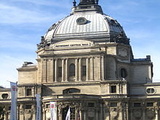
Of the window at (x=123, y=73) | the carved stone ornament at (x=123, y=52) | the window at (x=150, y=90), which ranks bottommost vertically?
the window at (x=150, y=90)

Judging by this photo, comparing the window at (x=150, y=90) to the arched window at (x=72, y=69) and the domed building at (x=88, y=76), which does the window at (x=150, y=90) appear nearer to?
the domed building at (x=88, y=76)

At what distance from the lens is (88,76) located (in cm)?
11450

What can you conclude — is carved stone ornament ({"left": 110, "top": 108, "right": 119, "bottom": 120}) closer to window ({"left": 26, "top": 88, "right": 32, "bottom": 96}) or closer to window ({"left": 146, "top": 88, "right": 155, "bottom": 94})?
window ({"left": 146, "top": 88, "right": 155, "bottom": 94})

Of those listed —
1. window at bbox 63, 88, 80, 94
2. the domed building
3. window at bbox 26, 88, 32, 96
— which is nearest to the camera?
the domed building

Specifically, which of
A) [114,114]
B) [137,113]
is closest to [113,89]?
[114,114]

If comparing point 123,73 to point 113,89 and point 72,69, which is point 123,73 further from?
point 72,69

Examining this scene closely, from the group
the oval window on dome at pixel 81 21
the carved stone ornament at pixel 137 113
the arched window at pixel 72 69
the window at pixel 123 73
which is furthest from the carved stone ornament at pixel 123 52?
the carved stone ornament at pixel 137 113

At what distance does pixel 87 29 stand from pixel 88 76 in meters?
15.2

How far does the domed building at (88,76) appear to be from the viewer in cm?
10944

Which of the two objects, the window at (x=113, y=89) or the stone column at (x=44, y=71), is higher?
the stone column at (x=44, y=71)

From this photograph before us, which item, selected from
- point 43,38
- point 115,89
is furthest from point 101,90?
point 43,38

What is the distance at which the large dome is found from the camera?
12188 centimetres

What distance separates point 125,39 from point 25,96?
31.3m

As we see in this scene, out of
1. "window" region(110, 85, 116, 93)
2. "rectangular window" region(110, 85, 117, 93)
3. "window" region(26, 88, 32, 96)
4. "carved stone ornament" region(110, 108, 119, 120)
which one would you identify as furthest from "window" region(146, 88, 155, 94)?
"window" region(26, 88, 32, 96)
